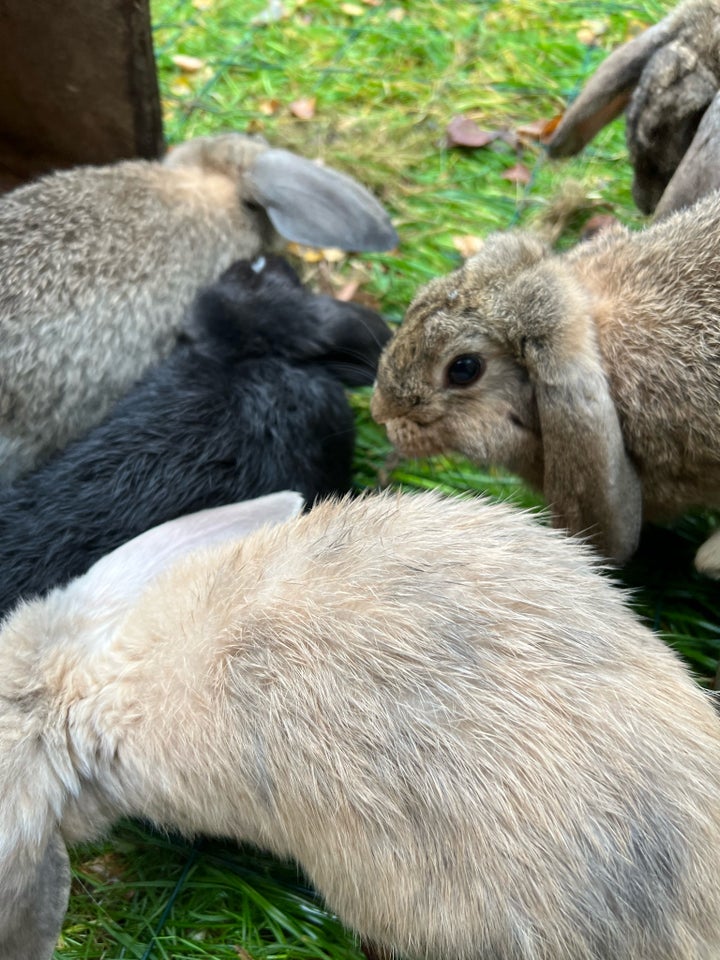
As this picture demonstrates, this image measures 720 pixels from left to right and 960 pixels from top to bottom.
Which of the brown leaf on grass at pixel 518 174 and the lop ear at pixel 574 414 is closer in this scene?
the lop ear at pixel 574 414

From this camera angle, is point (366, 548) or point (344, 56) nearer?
point (366, 548)

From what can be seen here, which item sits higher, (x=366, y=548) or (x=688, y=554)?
(x=366, y=548)

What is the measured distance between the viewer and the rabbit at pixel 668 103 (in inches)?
99.7

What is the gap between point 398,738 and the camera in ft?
5.04

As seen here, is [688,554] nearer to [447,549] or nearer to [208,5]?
[447,549]

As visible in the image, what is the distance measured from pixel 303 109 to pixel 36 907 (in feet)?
11.1

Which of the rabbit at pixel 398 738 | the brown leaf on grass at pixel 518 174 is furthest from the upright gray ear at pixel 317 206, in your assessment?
the rabbit at pixel 398 738

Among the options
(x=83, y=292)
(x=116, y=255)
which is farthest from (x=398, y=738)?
(x=116, y=255)

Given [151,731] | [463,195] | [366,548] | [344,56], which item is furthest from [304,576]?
[344,56]

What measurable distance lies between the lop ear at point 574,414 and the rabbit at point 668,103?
63 centimetres

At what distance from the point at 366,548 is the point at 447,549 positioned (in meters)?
0.15

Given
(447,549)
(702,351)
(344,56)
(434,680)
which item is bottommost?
(434,680)

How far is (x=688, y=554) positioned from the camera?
260 centimetres

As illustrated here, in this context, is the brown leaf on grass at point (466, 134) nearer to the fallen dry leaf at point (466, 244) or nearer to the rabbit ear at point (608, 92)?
the fallen dry leaf at point (466, 244)
